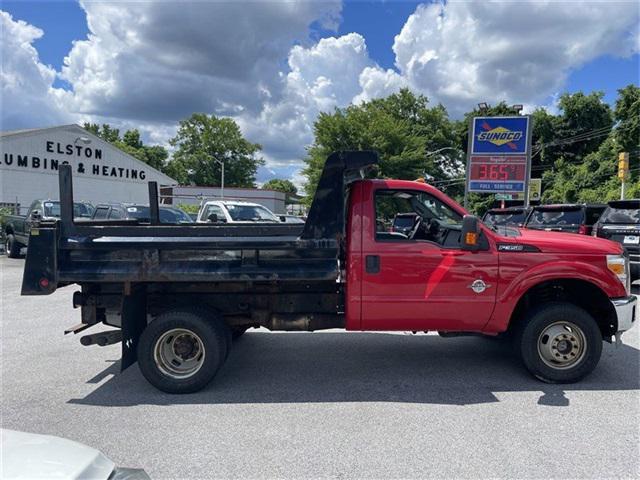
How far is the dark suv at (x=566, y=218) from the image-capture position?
10.8 meters

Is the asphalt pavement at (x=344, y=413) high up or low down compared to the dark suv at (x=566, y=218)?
down

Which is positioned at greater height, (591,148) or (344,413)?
(591,148)

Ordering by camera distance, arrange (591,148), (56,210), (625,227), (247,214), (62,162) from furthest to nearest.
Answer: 1. (591,148)
2. (62,162)
3. (56,210)
4. (247,214)
5. (625,227)

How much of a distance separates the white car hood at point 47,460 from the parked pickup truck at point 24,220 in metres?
14.5

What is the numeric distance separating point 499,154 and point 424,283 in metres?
12.9

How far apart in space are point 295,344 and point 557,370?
314 cm

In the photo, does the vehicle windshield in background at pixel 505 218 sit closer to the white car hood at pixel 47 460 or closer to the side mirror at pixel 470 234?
the side mirror at pixel 470 234

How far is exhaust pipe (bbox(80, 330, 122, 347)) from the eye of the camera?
15.6 ft

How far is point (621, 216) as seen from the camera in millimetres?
9984

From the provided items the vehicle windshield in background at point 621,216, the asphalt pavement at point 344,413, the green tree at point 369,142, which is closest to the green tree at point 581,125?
the green tree at point 369,142

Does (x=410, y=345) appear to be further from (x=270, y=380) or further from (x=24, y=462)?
(x=24, y=462)

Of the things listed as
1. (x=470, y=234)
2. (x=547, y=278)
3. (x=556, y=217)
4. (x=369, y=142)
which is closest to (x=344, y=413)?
(x=470, y=234)

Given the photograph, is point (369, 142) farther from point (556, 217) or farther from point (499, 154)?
point (556, 217)

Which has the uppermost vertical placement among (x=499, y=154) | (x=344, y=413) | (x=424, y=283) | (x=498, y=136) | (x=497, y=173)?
(x=498, y=136)
